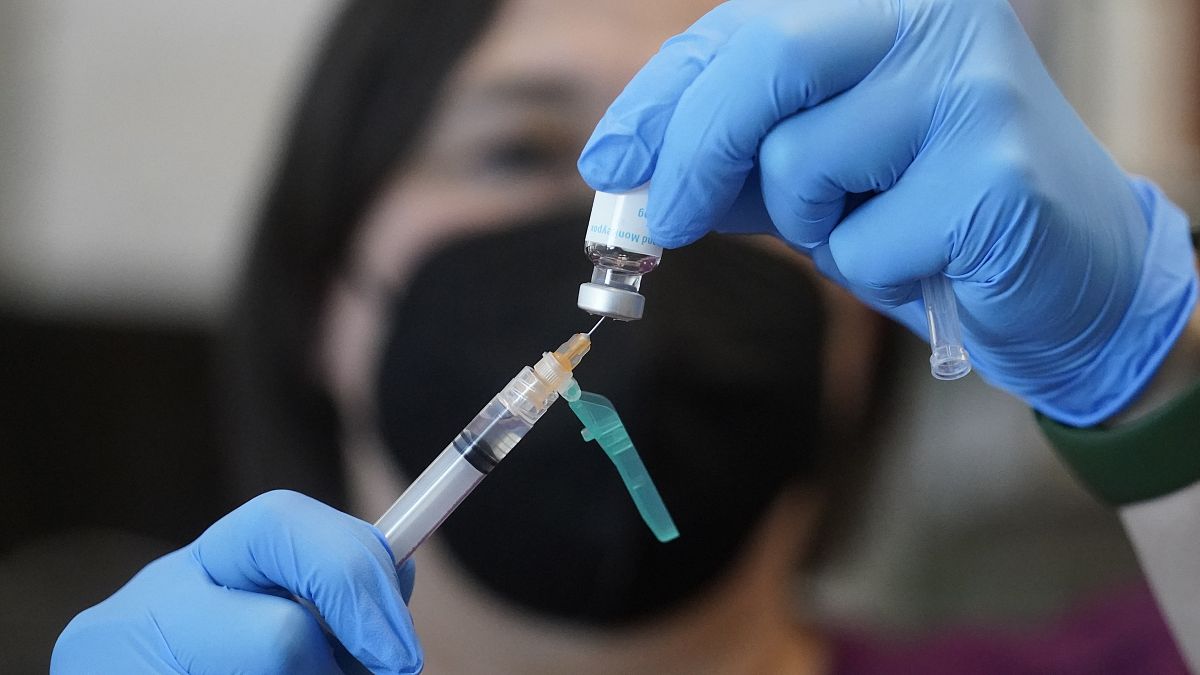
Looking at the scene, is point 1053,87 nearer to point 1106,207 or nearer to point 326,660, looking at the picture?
point 1106,207

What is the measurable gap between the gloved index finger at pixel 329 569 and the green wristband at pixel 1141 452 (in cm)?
76

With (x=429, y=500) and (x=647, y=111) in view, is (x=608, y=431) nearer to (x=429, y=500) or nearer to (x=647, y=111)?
(x=429, y=500)

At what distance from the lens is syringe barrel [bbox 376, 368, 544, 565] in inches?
29.1

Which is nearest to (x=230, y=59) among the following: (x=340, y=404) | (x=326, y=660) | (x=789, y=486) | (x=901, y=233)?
(x=340, y=404)

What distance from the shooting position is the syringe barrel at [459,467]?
74 centimetres

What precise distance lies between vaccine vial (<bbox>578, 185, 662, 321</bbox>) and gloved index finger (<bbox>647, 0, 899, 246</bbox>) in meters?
0.02

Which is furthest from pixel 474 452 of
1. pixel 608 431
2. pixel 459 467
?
pixel 608 431

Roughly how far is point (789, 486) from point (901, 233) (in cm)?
68

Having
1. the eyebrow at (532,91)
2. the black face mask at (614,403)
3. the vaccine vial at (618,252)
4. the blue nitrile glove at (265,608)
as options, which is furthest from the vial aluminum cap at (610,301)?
the eyebrow at (532,91)

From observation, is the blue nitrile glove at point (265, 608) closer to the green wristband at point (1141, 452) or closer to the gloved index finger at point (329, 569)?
the gloved index finger at point (329, 569)

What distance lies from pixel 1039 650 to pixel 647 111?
1.16m

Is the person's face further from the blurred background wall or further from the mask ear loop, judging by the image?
the mask ear loop

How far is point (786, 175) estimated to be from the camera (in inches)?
26.9

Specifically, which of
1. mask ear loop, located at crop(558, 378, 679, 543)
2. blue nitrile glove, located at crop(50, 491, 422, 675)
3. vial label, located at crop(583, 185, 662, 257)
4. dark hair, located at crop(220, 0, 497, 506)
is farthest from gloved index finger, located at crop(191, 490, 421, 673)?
dark hair, located at crop(220, 0, 497, 506)
